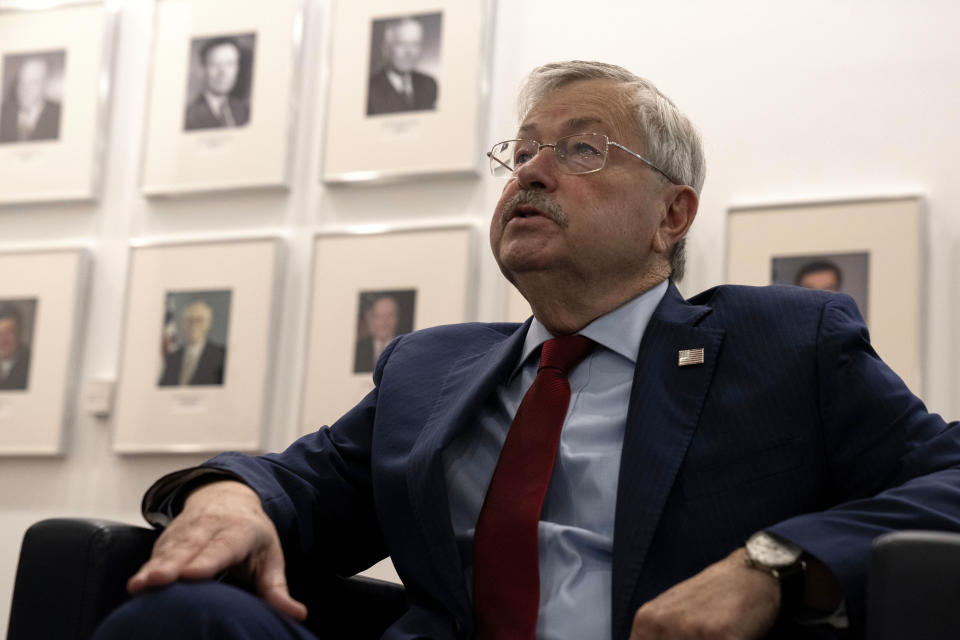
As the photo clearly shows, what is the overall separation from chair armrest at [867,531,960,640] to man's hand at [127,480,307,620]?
758 mm

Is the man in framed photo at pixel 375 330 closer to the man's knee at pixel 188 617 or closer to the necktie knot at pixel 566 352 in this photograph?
the necktie knot at pixel 566 352

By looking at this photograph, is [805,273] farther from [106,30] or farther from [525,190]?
[106,30]

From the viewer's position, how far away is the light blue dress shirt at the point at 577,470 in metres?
1.91

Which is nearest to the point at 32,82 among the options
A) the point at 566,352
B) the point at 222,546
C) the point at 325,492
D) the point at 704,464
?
the point at 325,492

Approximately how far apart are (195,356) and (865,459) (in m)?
2.52

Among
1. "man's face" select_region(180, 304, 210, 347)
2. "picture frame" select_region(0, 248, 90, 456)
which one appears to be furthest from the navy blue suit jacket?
"picture frame" select_region(0, 248, 90, 456)

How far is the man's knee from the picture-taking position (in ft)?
4.65

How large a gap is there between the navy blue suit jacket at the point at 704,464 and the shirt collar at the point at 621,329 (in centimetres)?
5

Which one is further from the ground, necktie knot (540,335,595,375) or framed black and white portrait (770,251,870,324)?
framed black and white portrait (770,251,870,324)

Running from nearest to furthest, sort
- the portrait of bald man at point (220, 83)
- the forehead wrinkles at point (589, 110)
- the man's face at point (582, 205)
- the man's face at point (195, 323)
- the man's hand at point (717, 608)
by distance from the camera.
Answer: the man's hand at point (717, 608) < the man's face at point (582, 205) < the forehead wrinkles at point (589, 110) < the man's face at point (195, 323) < the portrait of bald man at point (220, 83)

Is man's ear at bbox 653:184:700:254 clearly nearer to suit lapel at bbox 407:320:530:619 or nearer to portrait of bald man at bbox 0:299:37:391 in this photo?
suit lapel at bbox 407:320:530:619

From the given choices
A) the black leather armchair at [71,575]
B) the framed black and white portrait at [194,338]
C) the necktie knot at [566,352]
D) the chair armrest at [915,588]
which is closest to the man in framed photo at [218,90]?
the framed black and white portrait at [194,338]

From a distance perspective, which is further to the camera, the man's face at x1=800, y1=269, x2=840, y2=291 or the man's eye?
the man's face at x1=800, y1=269, x2=840, y2=291

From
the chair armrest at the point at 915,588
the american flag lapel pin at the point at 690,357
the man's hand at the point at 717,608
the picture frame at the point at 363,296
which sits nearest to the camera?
the chair armrest at the point at 915,588
